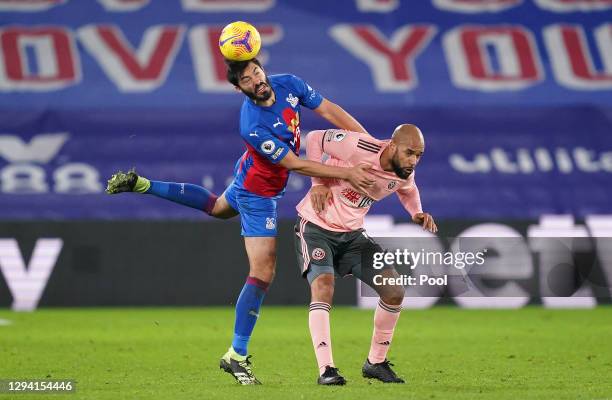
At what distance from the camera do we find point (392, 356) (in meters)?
9.69

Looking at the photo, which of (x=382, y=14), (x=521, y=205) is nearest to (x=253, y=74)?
(x=521, y=205)

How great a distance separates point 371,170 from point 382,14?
9.58 metres

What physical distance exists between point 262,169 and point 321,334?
116 centimetres

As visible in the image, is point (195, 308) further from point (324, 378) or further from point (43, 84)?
point (324, 378)

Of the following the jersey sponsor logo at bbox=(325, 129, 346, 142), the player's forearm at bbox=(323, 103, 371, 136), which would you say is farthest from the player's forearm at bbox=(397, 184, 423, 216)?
the jersey sponsor logo at bbox=(325, 129, 346, 142)

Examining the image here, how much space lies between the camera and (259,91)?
7602 mm

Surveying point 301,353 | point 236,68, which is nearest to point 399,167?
point 236,68

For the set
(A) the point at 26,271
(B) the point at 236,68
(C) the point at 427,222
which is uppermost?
(B) the point at 236,68

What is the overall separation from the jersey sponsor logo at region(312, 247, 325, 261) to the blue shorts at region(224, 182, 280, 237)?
35 cm

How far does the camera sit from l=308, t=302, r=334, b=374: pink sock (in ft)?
24.7

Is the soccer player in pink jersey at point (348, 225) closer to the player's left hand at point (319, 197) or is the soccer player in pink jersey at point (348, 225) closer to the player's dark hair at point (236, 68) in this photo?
the player's left hand at point (319, 197)

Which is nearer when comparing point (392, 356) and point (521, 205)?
point (392, 356)

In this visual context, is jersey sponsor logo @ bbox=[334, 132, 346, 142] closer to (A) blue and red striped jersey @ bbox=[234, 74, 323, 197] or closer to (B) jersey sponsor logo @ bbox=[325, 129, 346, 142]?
(B) jersey sponsor logo @ bbox=[325, 129, 346, 142]

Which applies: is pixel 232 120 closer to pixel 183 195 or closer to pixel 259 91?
pixel 183 195
